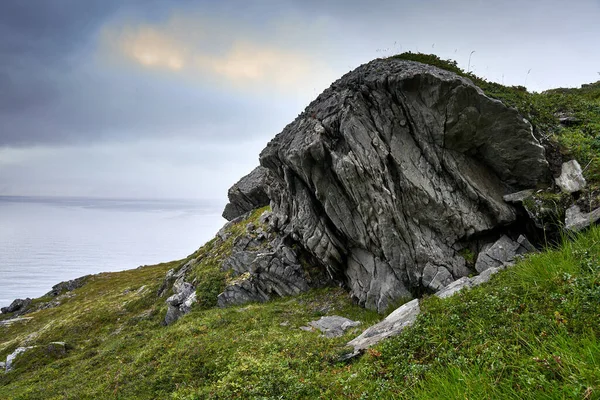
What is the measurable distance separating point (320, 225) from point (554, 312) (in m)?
18.4

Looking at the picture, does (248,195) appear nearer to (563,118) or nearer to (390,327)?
(563,118)

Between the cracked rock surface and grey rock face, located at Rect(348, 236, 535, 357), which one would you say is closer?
grey rock face, located at Rect(348, 236, 535, 357)

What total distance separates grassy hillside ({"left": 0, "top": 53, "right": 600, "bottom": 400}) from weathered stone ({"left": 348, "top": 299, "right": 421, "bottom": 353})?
0.72 metres

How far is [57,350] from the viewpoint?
97.9 ft

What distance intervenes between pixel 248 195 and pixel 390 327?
3945 centimetres

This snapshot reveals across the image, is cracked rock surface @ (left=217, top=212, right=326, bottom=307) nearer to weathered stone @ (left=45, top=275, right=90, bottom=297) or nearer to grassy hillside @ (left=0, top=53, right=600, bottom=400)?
grassy hillside @ (left=0, top=53, right=600, bottom=400)

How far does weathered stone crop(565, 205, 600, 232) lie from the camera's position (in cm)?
1325

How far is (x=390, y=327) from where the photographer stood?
12109mm

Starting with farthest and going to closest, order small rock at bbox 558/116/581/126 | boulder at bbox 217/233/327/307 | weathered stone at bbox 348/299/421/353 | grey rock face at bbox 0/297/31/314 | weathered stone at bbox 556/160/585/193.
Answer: grey rock face at bbox 0/297/31/314, boulder at bbox 217/233/327/307, small rock at bbox 558/116/581/126, weathered stone at bbox 556/160/585/193, weathered stone at bbox 348/299/421/353

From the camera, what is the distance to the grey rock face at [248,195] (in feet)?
159

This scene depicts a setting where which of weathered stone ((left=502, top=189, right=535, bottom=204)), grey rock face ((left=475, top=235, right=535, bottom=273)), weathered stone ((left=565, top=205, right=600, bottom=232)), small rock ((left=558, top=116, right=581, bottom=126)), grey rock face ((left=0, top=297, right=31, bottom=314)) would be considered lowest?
grey rock face ((left=475, top=235, right=535, bottom=273))

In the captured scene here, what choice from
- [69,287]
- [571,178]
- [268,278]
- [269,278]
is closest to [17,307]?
[69,287]

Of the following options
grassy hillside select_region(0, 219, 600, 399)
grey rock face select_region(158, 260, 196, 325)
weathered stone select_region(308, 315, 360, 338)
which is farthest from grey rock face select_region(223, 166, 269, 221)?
weathered stone select_region(308, 315, 360, 338)

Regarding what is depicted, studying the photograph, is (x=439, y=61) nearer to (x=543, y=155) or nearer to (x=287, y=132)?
(x=543, y=155)
